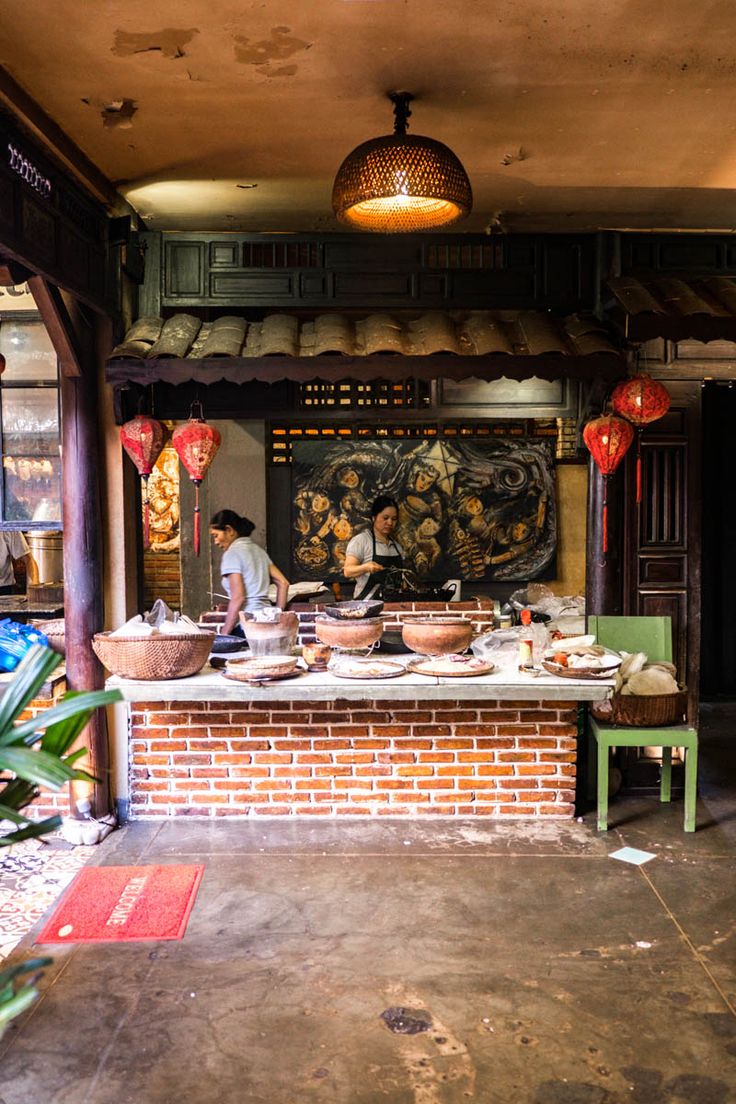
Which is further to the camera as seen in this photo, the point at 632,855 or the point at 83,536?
the point at 83,536

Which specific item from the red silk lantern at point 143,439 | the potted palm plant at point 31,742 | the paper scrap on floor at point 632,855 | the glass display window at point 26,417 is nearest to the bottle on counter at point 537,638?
the paper scrap on floor at point 632,855

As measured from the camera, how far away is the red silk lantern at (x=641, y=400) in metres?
5.31

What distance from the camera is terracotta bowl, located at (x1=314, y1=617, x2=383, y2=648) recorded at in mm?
5309

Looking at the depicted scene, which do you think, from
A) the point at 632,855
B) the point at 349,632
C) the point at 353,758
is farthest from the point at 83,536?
the point at 632,855

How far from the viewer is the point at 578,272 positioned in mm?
5930

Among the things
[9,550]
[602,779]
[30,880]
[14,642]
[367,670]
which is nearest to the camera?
[30,880]

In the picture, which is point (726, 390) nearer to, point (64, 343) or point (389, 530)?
point (389, 530)

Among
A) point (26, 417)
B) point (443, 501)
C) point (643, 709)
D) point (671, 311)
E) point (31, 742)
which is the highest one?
point (671, 311)

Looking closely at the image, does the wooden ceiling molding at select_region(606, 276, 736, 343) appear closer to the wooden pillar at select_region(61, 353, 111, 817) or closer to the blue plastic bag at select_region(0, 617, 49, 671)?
the wooden pillar at select_region(61, 353, 111, 817)

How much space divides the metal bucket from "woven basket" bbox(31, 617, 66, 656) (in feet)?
7.39

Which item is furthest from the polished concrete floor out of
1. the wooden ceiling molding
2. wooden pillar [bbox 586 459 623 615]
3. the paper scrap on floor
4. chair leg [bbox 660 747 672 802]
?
the wooden ceiling molding

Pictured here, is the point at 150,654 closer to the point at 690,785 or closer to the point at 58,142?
the point at 58,142

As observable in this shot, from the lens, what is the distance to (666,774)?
5762mm

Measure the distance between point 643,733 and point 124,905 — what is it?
9.35ft
